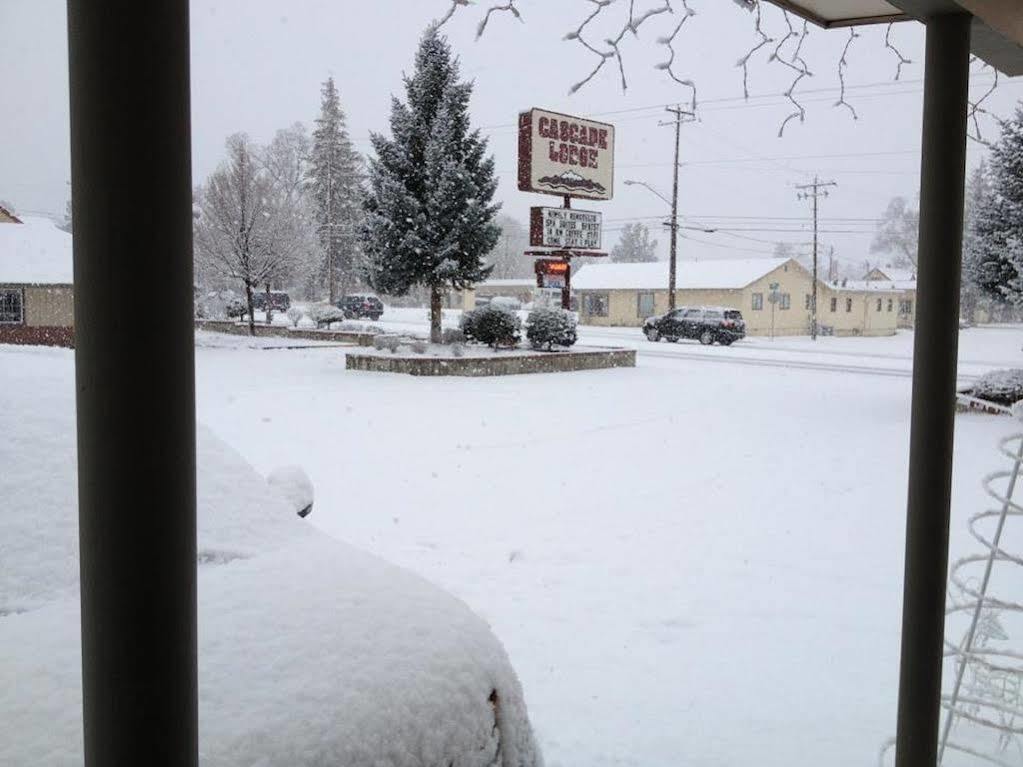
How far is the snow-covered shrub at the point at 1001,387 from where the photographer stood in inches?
547

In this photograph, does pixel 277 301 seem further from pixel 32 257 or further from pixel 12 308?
pixel 12 308

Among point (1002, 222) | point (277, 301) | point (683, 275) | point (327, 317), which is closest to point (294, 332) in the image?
point (327, 317)

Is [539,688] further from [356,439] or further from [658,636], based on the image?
[356,439]

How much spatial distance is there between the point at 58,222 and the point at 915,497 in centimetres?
3188

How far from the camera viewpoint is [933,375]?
7.28 feet

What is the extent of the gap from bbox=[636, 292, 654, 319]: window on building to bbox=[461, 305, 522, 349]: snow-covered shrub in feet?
96.1

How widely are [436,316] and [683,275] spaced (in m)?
29.7

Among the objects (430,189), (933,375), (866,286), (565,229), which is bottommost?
(933,375)

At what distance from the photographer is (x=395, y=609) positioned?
2.21 meters

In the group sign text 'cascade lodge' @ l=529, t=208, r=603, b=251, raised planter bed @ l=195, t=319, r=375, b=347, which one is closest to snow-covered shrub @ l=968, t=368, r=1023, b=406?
sign text 'cascade lodge' @ l=529, t=208, r=603, b=251

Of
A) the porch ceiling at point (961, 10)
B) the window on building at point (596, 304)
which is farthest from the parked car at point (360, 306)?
the porch ceiling at point (961, 10)

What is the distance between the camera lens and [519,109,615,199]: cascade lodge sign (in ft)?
79.9

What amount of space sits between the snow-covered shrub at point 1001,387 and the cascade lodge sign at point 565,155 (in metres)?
13.5

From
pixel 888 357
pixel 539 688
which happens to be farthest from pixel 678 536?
pixel 888 357
